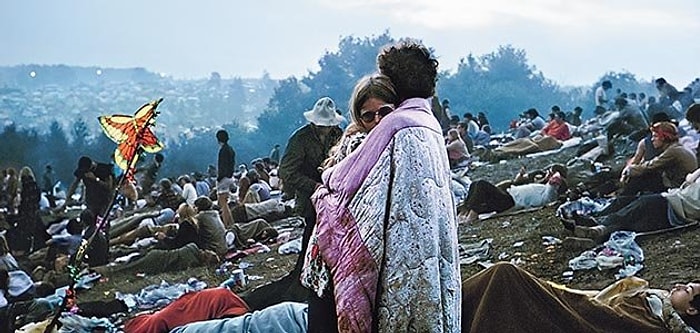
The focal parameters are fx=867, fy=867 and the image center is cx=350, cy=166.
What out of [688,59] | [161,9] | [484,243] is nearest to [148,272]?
[161,9]

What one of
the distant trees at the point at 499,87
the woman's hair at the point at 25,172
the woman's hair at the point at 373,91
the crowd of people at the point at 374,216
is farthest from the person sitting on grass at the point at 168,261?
the woman's hair at the point at 373,91

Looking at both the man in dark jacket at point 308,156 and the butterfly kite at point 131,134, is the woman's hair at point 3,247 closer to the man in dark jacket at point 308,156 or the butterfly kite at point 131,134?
the man in dark jacket at point 308,156

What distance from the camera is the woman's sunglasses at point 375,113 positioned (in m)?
2.07

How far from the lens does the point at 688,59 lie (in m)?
5.07

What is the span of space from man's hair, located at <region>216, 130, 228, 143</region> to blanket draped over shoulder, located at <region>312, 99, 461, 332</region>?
2.85 metres

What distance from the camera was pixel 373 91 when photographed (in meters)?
2.08

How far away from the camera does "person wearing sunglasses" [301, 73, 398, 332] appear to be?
6.75 feet

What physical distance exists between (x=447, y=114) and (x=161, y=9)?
5.90ft

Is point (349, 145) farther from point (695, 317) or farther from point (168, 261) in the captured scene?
point (168, 261)

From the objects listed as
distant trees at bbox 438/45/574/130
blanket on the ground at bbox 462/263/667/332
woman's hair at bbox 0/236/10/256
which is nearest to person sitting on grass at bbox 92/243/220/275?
woman's hair at bbox 0/236/10/256

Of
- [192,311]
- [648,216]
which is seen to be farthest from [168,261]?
[648,216]

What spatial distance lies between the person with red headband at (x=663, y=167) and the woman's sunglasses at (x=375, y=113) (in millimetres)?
2940

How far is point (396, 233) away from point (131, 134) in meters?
1.21

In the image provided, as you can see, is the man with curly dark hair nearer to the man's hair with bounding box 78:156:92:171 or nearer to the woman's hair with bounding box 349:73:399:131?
the woman's hair with bounding box 349:73:399:131
